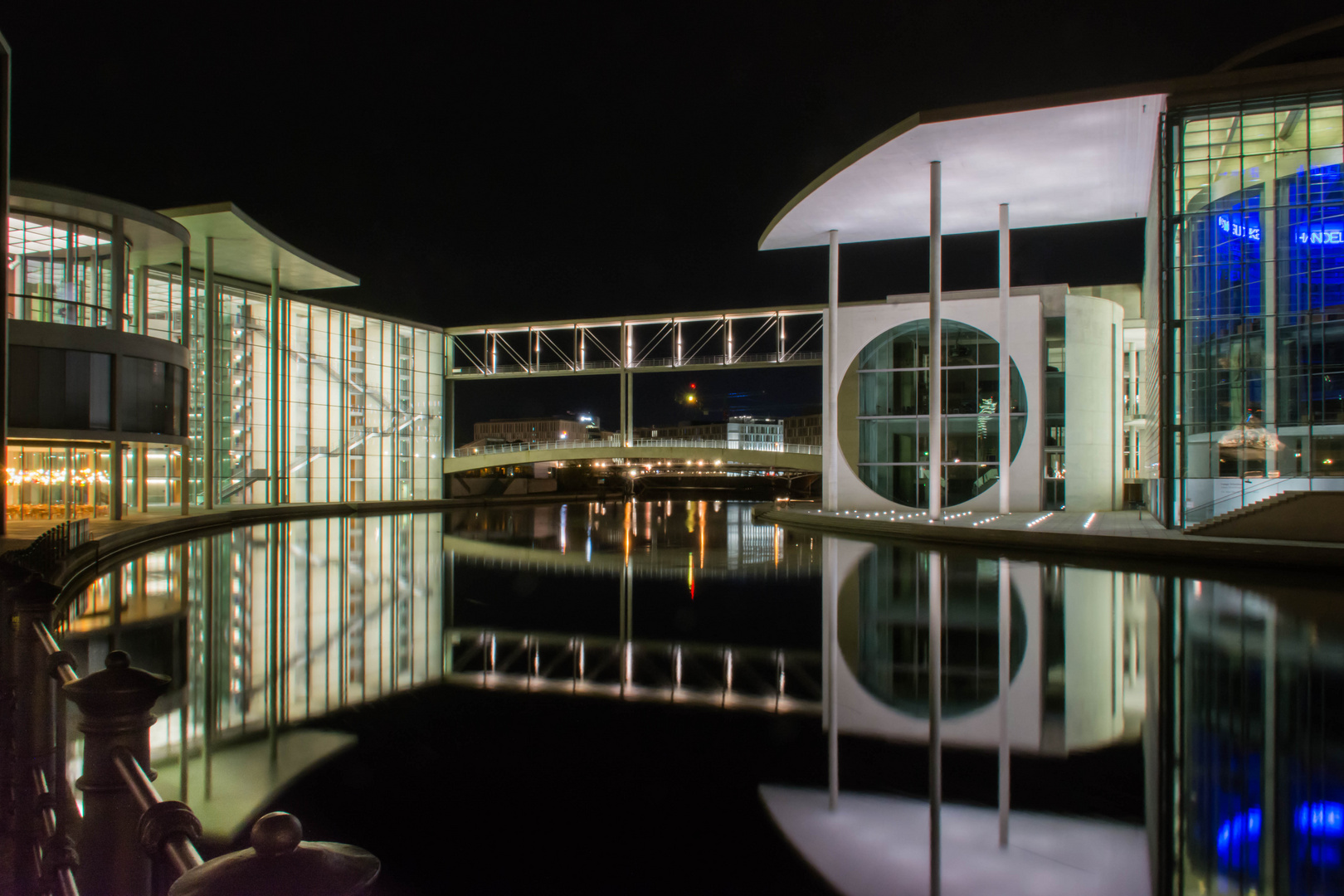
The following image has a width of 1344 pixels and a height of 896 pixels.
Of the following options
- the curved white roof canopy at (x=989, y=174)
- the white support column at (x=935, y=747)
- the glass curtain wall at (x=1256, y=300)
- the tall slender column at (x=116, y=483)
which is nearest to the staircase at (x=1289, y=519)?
the glass curtain wall at (x=1256, y=300)

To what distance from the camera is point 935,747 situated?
585 cm

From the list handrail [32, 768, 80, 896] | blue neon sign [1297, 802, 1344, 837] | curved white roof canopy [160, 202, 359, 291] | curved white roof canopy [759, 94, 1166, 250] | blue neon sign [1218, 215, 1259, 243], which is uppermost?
curved white roof canopy [759, 94, 1166, 250]

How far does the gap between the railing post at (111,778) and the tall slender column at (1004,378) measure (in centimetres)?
2731

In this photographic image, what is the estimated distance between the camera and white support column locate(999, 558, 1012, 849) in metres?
4.69

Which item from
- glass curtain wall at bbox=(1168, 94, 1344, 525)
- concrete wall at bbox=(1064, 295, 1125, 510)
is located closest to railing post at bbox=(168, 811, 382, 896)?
glass curtain wall at bbox=(1168, 94, 1344, 525)

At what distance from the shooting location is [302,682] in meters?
7.62

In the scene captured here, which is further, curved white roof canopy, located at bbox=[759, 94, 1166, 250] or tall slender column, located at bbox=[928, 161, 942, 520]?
tall slender column, located at bbox=[928, 161, 942, 520]

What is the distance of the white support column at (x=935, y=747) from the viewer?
161 inches

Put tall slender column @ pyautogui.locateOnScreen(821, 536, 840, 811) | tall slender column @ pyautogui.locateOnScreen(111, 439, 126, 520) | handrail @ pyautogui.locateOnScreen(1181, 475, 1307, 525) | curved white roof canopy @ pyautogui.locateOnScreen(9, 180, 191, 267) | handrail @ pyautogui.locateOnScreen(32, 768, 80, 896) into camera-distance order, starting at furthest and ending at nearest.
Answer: tall slender column @ pyautogui.locateOnScreen(111, 439, 126, 520)
curved white roof canopy @ pyautogui.locateOnScreen(9, 180, 191, 267)
handrail @ pyautogui.locateOnScreen(1181, 475, 1307, 525)
tall slender column @ pyautogui.locateOnScreen(821, 536, 840, 811)
handrail @ pyautogui.locateOnScreen(32, 768, 80, 896)

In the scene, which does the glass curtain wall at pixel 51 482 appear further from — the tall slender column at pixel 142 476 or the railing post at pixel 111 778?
the railing post at pixel 111 778

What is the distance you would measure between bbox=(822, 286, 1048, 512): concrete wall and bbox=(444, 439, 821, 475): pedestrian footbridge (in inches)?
256

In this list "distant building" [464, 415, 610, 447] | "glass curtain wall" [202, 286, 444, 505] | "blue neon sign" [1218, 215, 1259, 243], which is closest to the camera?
"blue neon sign" [1218, 215, 1259, 243]

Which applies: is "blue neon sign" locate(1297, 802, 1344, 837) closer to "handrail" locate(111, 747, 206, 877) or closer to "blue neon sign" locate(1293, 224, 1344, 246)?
"handrail" locate(111, 747, 206, 877)

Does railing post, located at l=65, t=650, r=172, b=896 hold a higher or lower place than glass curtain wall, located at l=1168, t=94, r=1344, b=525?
lower
